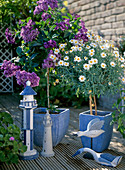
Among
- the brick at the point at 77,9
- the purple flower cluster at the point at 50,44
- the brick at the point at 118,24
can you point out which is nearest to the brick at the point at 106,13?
the brick at the point at 118,24

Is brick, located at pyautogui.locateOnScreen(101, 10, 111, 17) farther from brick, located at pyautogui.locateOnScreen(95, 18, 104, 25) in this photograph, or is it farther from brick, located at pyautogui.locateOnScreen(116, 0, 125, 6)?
brick, located at pyautogui.locateOnScreen(116, 0, 125, 6)

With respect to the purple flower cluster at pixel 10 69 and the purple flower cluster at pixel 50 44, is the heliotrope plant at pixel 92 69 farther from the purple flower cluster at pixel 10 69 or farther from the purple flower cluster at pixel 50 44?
the purple flower cluster at pixel 10 69

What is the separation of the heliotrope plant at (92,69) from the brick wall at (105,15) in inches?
80.0

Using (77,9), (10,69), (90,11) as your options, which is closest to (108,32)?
(90,11)

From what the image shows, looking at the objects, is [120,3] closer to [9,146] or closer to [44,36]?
[44,36]

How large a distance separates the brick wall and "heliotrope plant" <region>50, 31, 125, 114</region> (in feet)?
6.67

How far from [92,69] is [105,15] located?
2.64 meters

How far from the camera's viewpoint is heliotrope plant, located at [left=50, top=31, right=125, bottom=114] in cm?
249

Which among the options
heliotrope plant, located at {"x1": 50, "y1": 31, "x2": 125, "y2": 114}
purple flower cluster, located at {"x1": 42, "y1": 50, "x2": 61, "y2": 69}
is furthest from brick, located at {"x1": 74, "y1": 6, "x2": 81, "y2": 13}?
purple flower cluster, located at {"x1": 42, "y1": 50, "x2": 61, "y2": 69}

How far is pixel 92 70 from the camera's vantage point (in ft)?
8.17

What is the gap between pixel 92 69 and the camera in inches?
98.3

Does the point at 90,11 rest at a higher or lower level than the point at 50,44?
higher

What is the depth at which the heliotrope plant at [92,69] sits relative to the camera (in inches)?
97.9

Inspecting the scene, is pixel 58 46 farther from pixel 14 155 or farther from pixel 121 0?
pixel 121 0
